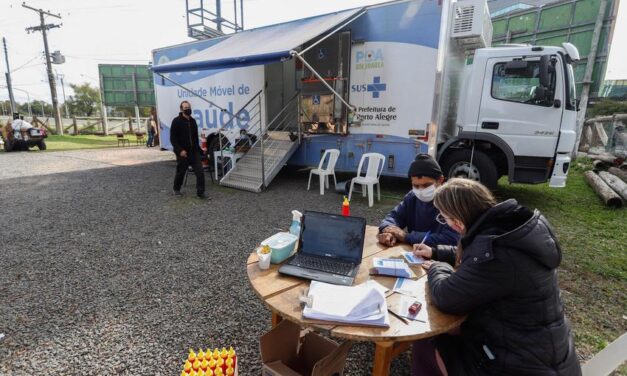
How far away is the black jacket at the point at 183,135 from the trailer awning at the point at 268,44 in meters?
1.04

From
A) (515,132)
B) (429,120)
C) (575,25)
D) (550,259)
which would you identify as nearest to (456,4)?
(429,120)

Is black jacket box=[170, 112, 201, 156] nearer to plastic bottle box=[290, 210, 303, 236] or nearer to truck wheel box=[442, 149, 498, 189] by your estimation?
plastic bottle box=[290, 210, 303, 236]

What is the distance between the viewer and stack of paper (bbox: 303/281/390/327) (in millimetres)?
1229

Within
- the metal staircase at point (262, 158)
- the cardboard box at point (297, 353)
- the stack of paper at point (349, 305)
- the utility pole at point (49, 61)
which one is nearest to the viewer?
the stack of paper at point (349, 305)

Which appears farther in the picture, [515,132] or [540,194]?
[540,194]

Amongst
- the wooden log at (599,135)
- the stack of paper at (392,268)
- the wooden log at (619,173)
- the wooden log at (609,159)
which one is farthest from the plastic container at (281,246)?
the wooden log at (599,135)

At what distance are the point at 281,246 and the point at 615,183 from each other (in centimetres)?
751

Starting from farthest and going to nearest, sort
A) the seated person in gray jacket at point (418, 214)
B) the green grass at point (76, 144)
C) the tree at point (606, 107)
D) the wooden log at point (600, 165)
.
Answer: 1. the green grass at point (76, 144)
2. the tree at point (606, 107)
3. the wooden log at point (600, 165)
4. the seated person in gray jacket at point (418, 214)

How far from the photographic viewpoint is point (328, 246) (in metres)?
1.76

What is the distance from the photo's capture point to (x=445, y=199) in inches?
55.9

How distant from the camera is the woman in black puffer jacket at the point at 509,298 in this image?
44.2 inches

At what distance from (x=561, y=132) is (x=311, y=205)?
4.01 m

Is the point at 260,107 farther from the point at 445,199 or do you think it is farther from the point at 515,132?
the point at 445,199

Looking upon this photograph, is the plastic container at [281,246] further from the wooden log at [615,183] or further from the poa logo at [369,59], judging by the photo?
the wooden log at [615,183]
